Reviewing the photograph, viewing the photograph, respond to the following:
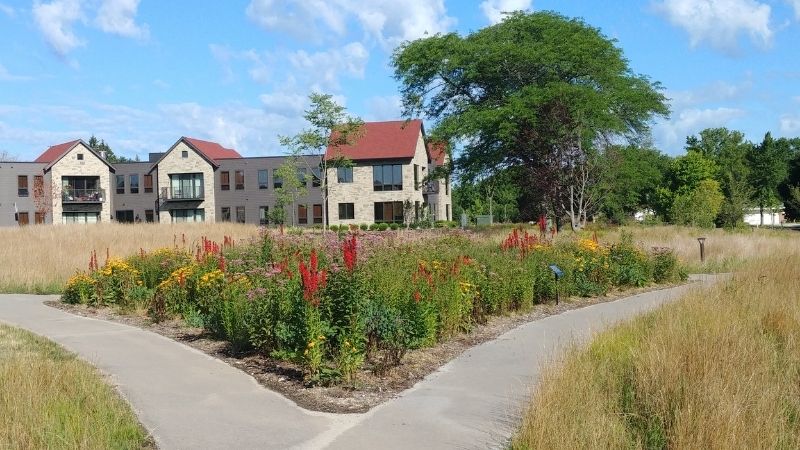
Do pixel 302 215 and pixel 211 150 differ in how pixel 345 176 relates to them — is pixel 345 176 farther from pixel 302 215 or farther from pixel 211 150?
pixel 211 150

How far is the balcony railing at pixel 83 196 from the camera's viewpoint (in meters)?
69.8

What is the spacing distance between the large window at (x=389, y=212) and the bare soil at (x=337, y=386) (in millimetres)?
48592

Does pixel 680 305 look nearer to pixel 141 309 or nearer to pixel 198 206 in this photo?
pixel 141 309

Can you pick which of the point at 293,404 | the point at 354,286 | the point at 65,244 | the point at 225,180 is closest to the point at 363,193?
the point at 225,180

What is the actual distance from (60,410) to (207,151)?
6542 centimetres

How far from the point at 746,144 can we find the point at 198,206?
2667 inches

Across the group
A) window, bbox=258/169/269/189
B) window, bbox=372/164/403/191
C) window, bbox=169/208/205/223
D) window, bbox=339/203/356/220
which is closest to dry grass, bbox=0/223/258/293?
window, bbox=372/164/403/191

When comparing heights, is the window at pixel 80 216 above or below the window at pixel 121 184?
below

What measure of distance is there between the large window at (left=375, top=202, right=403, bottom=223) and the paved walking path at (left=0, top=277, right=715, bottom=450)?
5135cm

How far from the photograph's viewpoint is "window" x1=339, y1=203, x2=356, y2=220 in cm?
6341

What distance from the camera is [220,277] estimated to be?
11.4 meters

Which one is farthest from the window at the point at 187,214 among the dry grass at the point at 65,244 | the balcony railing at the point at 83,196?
the dry grass at the point at 65,244

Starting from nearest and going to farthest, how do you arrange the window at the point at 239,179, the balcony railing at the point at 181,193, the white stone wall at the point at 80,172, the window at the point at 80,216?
the window at the point at 239,179 → the balcony railing at the point at 181,193 → the white stone wall at the point at 80,172 → the window at the point at 80,216

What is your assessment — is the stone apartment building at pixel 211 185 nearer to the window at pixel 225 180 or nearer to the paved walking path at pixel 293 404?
the window at pixel 225 180
